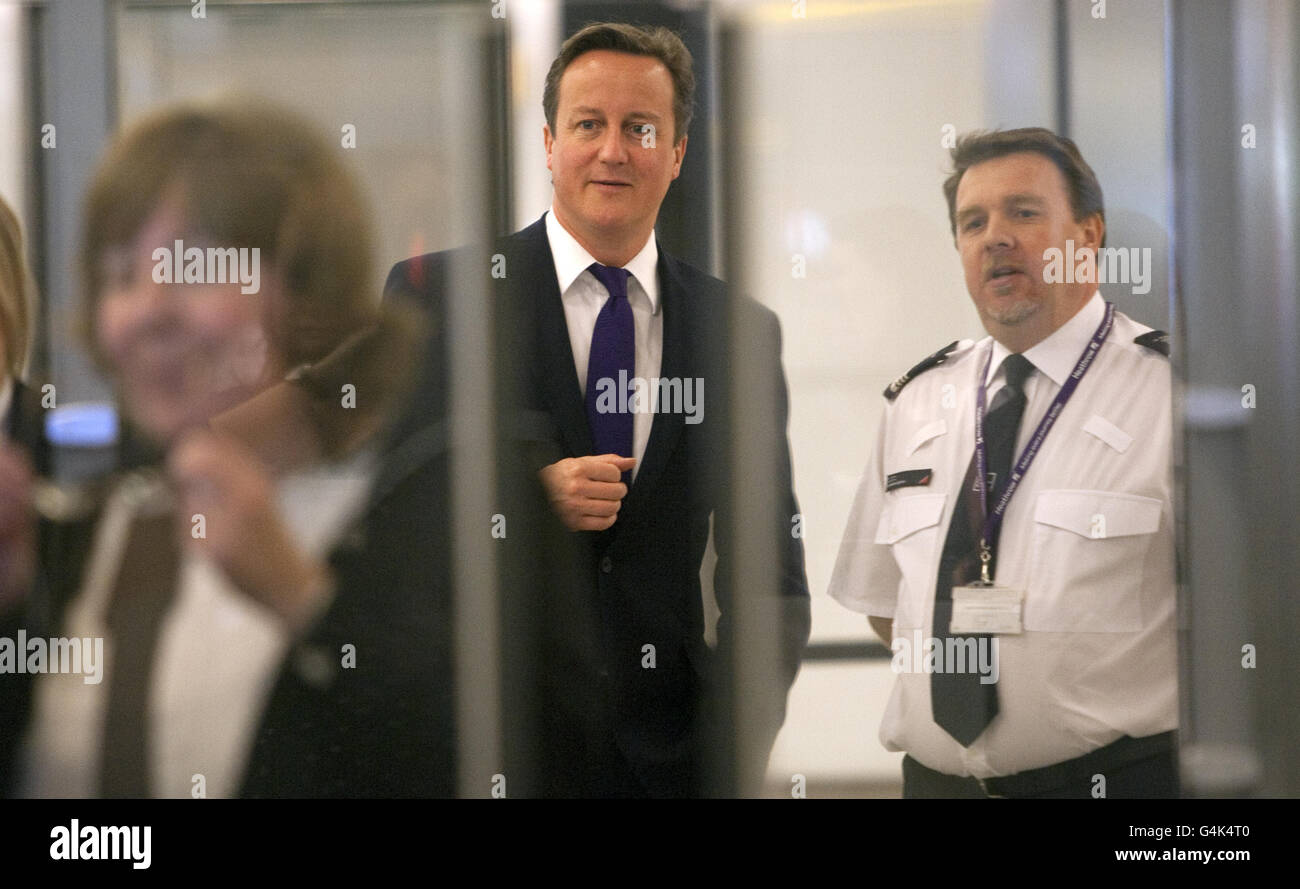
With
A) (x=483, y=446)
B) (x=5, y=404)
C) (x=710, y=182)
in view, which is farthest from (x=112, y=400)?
(x=710, y=182)

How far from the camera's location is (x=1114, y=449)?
7.37 ft

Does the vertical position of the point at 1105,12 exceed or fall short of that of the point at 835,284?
it exceeds it

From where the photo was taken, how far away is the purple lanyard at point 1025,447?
2.22m

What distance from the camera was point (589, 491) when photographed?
217cm

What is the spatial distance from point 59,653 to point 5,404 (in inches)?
20.3

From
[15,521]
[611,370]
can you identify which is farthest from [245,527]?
[611,370]

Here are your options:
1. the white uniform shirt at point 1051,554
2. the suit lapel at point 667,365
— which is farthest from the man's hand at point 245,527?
the white uniform shirt at point 1051,554

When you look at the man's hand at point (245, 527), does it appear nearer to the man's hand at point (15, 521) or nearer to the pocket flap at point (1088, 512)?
the man's hand at point (15, 521)

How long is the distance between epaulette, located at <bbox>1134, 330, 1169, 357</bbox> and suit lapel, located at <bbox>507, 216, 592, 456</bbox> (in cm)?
115

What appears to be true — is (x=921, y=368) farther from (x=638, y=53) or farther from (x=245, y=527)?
(x=245, y=527)

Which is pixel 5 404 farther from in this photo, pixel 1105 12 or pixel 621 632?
pixel 1105 12

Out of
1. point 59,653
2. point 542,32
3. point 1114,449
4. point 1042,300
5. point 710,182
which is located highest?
point 542,32

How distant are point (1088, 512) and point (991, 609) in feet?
0.90

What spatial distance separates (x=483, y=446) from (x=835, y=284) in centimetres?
78
